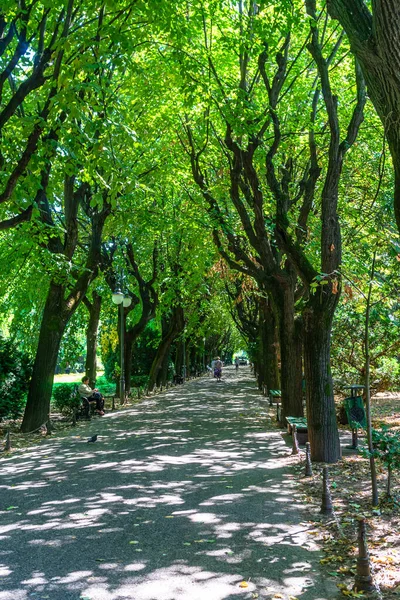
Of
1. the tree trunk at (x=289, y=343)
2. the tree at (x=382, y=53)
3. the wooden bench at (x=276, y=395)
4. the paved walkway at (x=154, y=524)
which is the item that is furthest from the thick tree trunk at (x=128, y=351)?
the tree at (x=382, y=53)

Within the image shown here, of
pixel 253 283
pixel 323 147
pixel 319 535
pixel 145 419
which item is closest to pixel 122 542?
pixel 319 535

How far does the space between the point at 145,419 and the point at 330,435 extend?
390 inches

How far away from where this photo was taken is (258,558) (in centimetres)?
588

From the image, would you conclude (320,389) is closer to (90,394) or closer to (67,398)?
(90,394)

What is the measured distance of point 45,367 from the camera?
16453mm

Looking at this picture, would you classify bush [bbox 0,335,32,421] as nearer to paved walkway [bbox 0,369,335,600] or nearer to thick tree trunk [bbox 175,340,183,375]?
paved walkway [bbox 0,369,335,600]

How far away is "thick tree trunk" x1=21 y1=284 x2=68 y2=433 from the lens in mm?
16234

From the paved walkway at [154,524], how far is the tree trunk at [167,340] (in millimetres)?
19971

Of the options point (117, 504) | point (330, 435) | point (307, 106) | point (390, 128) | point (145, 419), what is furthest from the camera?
point (145, 419)

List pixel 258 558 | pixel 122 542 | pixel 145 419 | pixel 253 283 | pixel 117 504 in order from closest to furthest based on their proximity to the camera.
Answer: pixel 258 558 → pixel 122 542 → pixel 117 504 → pixel 145 419 → pixel 253 283

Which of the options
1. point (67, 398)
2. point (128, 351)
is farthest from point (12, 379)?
point (128, 351)

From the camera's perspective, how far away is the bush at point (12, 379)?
17.4 metres

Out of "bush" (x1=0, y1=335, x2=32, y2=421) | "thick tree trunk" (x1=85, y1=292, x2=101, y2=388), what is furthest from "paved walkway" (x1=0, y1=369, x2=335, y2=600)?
"thick tree trunk" (x1=85, y1=292, x2=101, y2=388)

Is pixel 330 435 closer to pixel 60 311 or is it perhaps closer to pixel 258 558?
pixel 258 558
